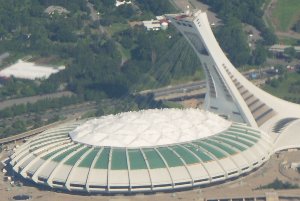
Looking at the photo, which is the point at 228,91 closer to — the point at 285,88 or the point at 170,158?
the point at 170,158

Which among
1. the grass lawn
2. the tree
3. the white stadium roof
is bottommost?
the grass lawn

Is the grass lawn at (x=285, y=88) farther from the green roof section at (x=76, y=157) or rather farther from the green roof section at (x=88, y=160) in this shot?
the green roof section at (x=88, y=160)

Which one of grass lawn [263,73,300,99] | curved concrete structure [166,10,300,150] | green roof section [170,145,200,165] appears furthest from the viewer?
grass lawn [263,73,300,99]

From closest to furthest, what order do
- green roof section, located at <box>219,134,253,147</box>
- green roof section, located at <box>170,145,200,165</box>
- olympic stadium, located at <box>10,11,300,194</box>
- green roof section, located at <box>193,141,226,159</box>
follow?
olympic stadium, located at <box>10,11,300,194</box>, green roof section, located at <box>170,145,200,165</box>, green roof section, located at <box>193,141,226,159</box>, green roof section, located at <box>219,134,253,147</box>

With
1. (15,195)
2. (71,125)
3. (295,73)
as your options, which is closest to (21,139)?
(71,125)

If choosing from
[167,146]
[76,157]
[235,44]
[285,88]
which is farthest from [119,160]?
[235,44]

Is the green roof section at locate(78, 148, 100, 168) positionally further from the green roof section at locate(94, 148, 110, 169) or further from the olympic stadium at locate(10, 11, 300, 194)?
the green roof section at locate(94, 148, 110, 169)

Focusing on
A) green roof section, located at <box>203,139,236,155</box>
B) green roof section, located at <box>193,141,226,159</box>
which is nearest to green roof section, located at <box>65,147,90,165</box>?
green roof section, located at <box>193,141,226,159</box>

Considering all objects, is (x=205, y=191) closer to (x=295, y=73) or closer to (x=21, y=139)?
(x=21, y=139)
